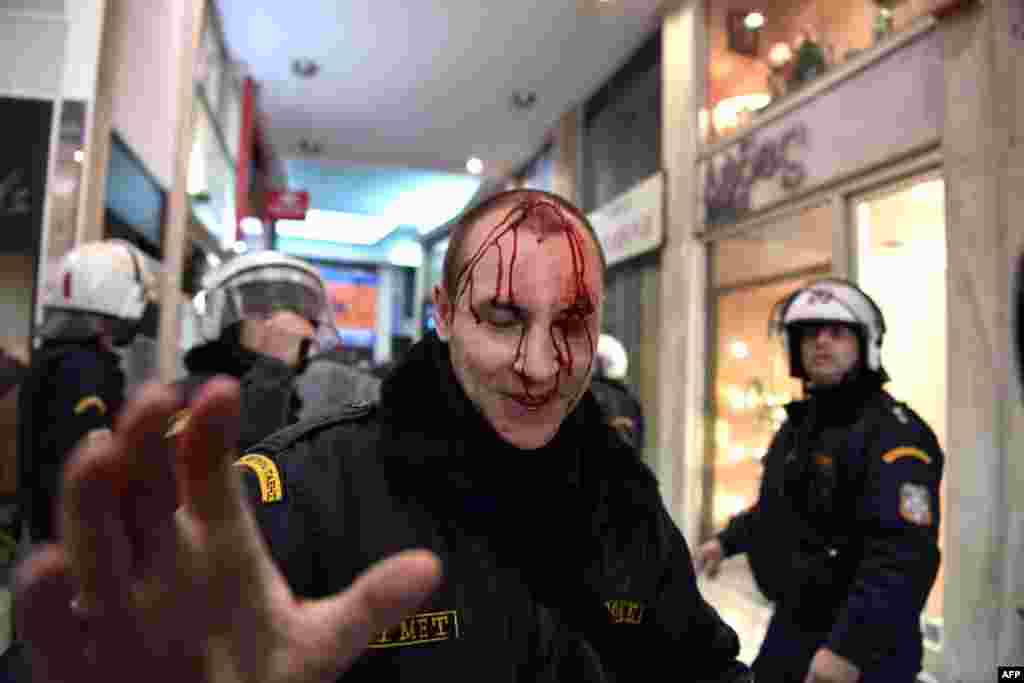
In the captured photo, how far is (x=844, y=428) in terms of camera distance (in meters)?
2.30

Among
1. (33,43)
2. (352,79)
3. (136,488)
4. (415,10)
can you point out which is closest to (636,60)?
(415,10)

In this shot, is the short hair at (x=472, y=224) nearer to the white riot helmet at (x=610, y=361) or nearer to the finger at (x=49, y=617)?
the finger at (x=49, y=617)

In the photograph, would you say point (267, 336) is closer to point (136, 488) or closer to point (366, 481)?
point (366, 481)

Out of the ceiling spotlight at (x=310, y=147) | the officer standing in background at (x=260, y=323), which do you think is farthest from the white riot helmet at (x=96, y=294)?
the ceiling spotlight at (x=310, y=147)

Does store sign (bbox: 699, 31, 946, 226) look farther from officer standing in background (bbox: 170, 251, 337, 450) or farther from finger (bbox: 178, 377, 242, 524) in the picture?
finger (bbox: 178, 377, 242, 524)

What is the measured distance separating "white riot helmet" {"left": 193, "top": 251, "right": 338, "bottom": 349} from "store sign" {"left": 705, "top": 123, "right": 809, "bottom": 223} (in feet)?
13.2

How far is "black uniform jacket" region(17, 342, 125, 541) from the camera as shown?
7.58 feet

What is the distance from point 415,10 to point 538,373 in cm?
674

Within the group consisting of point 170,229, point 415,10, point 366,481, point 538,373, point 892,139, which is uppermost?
point 415,10

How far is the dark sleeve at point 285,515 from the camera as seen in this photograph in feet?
2.89

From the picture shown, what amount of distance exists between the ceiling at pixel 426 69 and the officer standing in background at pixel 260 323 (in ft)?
16.8

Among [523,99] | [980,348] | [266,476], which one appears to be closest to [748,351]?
[980,348]


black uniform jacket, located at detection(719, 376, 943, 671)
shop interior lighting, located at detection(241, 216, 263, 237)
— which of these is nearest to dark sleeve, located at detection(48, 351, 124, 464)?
black uniform jacket, located at detection(719, 376, 943, 671)

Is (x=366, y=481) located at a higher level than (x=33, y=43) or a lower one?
lower
